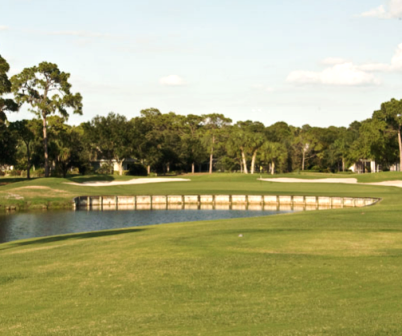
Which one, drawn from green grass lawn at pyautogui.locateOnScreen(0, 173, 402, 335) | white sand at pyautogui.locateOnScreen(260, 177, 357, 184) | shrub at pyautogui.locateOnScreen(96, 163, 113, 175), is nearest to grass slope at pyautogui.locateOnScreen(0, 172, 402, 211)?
white sand at pyautogui.locateOnScreen(260, 177, 357, 184)

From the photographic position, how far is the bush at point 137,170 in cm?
11911

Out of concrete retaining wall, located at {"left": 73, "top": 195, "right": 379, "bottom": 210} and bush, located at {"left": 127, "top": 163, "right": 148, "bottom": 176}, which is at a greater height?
bush, located at {"left": 127, "top": 163, "right": 148, "bottom": 176}

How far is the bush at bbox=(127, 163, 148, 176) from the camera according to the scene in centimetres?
11911

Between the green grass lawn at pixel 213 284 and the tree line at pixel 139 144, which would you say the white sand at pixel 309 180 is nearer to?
the tree line at pixel 139 144

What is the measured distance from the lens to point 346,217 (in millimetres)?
28719

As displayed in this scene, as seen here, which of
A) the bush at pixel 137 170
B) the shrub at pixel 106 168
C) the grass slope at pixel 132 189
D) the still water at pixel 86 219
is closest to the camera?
the still water at pixel 86 219

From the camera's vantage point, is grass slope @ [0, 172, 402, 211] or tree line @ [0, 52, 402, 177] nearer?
grass slope @ [0, 172, 402, 211]

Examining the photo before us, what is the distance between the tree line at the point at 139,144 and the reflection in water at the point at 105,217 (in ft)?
87.9

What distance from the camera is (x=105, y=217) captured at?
48.7 meters

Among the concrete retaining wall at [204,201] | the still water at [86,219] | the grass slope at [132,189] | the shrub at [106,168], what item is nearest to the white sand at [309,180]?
the grass slope at [132,189]

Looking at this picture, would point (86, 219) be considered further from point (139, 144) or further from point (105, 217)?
point (139, 144)

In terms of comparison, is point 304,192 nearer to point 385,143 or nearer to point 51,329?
point 385,143

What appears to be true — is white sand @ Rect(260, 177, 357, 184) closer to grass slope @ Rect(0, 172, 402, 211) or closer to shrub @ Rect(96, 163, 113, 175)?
grass slope @ Rect(0, 172, 402, 211)

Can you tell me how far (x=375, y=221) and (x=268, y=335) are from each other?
697 inches
